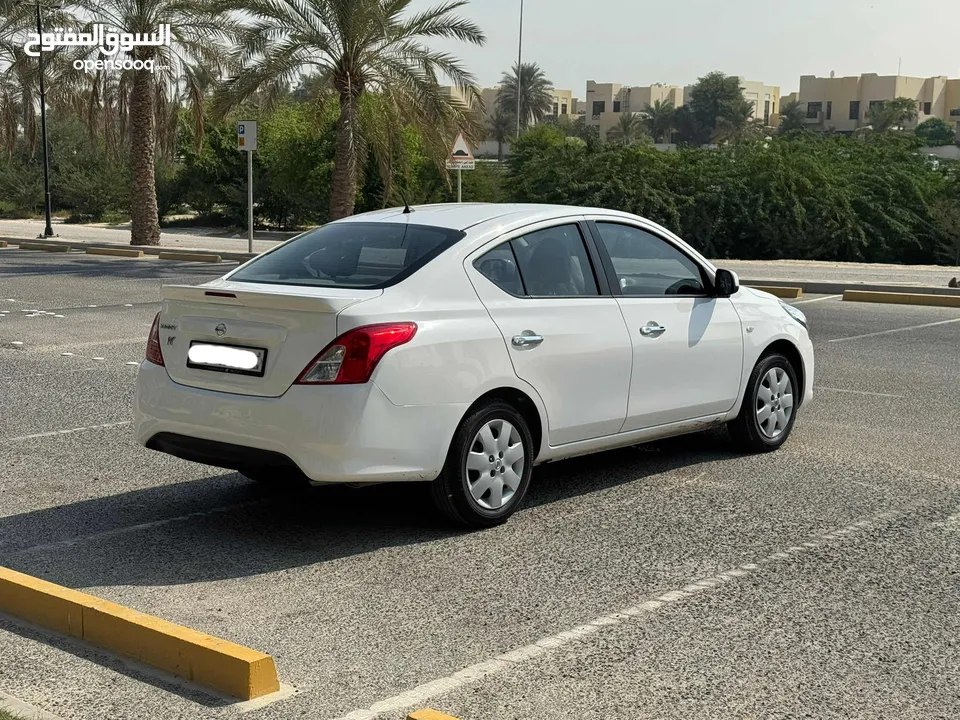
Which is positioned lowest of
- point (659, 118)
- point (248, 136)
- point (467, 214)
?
point (467, 214)

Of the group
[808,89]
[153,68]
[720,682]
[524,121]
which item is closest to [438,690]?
[720,682]

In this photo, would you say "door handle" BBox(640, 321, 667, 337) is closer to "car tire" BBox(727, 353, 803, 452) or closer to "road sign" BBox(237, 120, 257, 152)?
"car tire" BBox(727, 353, 803, 452)

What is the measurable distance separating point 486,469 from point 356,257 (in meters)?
1.27

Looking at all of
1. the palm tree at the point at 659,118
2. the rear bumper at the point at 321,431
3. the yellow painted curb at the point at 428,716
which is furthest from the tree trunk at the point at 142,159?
the palm tree at the point at 659,118

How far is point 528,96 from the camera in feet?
438

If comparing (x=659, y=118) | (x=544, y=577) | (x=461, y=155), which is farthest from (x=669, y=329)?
(x=659, y=118)

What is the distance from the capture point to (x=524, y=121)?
13450 centimetres

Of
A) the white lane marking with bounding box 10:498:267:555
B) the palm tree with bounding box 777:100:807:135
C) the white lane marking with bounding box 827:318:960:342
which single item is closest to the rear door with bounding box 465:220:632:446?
the white lane marking with bounding box 10:498:267:555

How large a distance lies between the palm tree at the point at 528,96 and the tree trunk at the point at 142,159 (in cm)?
10257

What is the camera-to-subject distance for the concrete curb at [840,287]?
66.6ft

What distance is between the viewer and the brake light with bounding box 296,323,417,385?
559 centimetres

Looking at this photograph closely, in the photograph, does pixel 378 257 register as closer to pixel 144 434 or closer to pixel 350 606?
pixel 144 434

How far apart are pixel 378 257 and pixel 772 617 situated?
2.64m

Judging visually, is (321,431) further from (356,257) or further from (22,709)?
(22,709)
